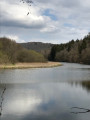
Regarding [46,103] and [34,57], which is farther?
[34,57]

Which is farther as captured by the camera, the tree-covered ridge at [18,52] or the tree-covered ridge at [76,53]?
the tree-covered ridge at [76,53]

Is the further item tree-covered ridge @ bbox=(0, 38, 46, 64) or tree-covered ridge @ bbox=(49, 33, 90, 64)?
tree-covered ridge @ bbox=(49, 33, 90, 64)

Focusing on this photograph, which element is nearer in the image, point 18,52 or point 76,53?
point 18,52

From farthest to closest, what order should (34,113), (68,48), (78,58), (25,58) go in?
(68,48)
(78,58)
(25,58)
(34,113)

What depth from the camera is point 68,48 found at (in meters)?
97.8

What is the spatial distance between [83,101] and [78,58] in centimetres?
7063

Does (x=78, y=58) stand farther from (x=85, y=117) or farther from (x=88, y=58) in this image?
(x=85, y=117)

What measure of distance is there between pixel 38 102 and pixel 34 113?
2.40m

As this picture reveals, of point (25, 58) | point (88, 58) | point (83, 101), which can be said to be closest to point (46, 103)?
point (83, 101)

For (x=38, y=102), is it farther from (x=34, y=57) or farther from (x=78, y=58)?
(x=78, y=58)

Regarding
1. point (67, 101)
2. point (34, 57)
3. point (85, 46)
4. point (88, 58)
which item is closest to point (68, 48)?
point (85, 46)

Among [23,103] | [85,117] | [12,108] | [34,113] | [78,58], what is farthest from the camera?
[78,58]

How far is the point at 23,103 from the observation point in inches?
491

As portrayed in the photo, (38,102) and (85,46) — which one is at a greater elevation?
(85,46)
